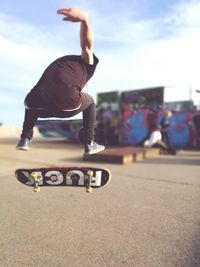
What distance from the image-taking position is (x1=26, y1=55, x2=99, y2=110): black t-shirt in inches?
128

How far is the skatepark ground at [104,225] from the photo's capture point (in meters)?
4.84

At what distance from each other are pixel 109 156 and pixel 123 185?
197 inches

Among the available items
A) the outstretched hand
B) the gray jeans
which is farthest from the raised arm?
the gray jeans

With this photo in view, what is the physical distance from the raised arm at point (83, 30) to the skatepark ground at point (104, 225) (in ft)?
8.46

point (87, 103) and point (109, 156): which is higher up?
point (87, 103)

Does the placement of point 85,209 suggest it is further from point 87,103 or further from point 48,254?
point 87,103

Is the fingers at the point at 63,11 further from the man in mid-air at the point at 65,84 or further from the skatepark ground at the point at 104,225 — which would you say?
the skatepark ground at the point at 104,225

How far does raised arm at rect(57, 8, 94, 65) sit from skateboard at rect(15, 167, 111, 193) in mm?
1386

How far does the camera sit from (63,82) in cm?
325

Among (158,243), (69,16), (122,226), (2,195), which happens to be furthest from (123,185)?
(69,16)

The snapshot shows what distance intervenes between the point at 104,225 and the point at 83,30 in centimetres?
386

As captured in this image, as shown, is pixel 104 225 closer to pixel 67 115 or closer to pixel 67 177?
pixel 67 177

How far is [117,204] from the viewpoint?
25.2 ft

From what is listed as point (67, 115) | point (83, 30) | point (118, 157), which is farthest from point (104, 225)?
point (118, 157)
